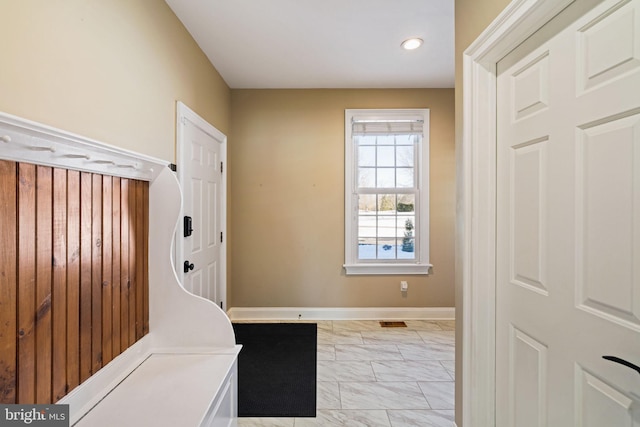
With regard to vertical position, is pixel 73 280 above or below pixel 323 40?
below

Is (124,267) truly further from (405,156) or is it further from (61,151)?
(405,156)

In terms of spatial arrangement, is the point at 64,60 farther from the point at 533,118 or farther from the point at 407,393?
the point at 407,393

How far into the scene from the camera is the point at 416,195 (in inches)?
130

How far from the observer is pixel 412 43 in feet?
7.80

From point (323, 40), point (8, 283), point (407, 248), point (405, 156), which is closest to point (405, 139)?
point (405, 156)

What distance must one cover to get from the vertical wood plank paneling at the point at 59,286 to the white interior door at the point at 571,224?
1.71 meters

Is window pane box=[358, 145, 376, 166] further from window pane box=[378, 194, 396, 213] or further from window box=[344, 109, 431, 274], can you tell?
window pane box=[378, 194, 396, 213]

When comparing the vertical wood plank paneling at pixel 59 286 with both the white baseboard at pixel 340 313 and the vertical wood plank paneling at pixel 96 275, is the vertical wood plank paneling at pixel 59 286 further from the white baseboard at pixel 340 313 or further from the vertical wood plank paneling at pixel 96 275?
the white baseboard at pixel 340 313

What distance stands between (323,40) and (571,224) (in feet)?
7.01

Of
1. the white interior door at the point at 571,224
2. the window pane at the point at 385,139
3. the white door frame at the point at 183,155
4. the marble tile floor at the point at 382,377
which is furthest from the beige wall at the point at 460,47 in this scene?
the window pane at the point at 385,139

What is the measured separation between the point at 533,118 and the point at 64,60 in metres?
1.80

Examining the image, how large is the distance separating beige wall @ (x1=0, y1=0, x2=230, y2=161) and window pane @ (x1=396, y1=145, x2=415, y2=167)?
7.18 ft

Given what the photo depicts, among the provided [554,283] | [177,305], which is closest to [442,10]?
[554,283]

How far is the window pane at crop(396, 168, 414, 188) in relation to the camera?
331cm
